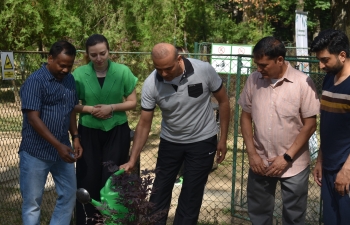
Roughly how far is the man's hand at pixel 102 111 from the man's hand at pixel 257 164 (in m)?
1.20

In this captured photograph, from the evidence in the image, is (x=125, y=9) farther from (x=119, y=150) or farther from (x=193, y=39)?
(x=119, y=150)

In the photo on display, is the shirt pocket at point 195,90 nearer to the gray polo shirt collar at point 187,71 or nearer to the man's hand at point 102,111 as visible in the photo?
the gray polo shirt collar at point 187,71

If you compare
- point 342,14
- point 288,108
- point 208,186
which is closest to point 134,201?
point 288,108

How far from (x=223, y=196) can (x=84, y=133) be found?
3208mm

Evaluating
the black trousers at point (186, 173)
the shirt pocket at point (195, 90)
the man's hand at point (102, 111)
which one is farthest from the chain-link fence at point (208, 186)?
the man's hand at point (102, 111)

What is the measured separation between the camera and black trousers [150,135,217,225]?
4.60 meters

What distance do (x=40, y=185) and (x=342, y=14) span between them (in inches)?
457

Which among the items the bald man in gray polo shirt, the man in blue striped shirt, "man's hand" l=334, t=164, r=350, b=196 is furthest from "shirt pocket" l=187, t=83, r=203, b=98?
"man's hand" l=334, t=164, r=350, b=196

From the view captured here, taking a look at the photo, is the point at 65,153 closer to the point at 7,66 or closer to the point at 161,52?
the point at 161,52

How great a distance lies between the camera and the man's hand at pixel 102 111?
4.70m

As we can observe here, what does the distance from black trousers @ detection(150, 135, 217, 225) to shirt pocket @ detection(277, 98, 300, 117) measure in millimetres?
676

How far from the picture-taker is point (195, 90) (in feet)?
14.7

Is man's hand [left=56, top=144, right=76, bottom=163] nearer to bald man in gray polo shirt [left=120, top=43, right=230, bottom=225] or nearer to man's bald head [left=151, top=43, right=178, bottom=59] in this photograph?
bald man in gray polo shirt [left=120, top=43, right=230, bottom=225]

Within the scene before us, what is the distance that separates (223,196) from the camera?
760cm
